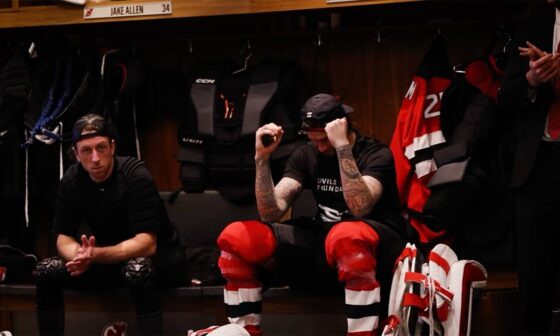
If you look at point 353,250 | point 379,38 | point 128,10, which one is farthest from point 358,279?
point 128,10

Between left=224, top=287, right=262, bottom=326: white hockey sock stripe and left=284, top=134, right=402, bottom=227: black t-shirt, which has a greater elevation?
left=284, top=134, right=402, bottom=227: black t-shirt

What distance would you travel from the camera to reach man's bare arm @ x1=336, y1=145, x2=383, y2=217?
3.50 m

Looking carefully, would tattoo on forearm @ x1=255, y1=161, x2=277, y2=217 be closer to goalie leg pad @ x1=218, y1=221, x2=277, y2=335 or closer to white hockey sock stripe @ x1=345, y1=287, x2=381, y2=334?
goalie leg pad @ x1=218, y1=221, x2=277, y2=335

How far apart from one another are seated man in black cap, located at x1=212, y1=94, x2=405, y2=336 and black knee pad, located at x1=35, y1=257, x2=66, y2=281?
2.20 feet

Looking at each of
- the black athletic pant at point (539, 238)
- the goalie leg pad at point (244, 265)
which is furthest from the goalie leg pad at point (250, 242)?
the black athletic pant at point (539, 238)

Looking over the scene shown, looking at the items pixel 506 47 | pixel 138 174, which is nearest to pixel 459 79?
pixel 506 47

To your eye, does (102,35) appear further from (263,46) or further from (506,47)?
(506,47)

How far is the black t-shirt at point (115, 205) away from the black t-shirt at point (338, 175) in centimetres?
55

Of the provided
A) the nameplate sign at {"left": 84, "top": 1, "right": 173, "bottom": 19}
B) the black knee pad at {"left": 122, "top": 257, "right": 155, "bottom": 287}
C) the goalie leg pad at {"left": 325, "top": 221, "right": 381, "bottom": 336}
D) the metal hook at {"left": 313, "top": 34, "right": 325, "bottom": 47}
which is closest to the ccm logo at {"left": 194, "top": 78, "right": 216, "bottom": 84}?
the nameplate sign at {"left": 84, "top": 1, "right": 173, "bottom": 19}

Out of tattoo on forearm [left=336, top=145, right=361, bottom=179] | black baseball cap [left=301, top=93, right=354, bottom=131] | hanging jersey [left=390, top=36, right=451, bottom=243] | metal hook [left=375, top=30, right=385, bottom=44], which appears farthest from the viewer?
metal hook [left=375, top=30, right=385, bottom=44]

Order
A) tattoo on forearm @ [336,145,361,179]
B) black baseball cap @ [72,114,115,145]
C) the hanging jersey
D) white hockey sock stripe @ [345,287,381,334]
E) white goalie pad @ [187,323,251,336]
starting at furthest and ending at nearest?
1. the hanging jersey
2. black baseball cap @ [72,114,115,145]
3. tattoo on forearm @ [336,145,361,179]
4. white hockey sock stripe @ [345,287,381,334]
5. white goalie pad @ [187,323,251,336]

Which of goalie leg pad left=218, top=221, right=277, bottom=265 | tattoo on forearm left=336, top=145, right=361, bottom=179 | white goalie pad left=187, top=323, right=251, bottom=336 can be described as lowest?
white goalie pad left=187, top=323, right=251, bottom=336

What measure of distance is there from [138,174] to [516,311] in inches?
60.3

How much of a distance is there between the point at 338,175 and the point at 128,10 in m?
1.24
